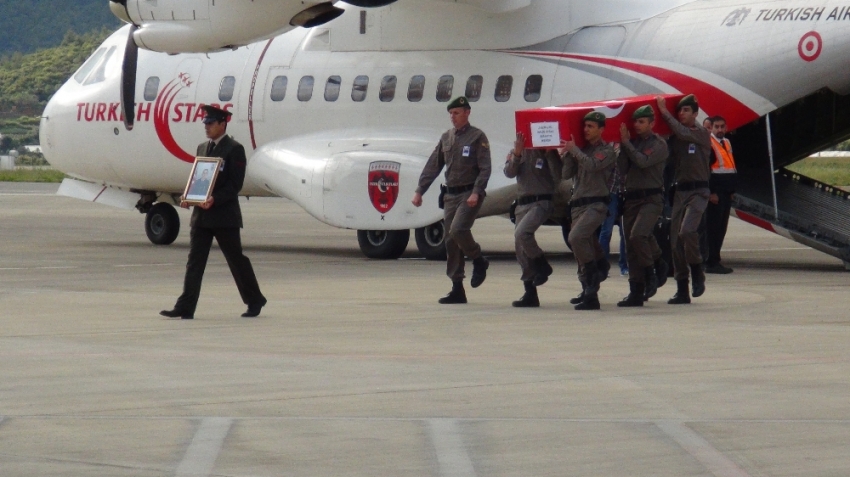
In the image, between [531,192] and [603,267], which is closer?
[531,192]

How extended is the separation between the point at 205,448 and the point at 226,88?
13.7 metres

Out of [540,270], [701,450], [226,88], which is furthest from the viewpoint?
[226,88]

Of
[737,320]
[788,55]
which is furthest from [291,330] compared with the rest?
[788,55]

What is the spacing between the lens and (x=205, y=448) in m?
6.33

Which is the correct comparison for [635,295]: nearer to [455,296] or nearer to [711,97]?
[455,296]

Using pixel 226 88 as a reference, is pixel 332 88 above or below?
above

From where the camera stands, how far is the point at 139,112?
20422mm

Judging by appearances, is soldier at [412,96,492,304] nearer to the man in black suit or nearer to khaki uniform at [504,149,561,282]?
khaki uniform at [504,149,561,282]

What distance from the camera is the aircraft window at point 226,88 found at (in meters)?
19.5

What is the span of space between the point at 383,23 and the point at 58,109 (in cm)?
597

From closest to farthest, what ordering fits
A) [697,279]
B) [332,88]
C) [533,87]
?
[697,279]
[533,87]
[332,88]

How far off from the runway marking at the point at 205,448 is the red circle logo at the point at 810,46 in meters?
9.98

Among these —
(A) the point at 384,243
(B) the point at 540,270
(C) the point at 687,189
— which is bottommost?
(A) the point at 384,243

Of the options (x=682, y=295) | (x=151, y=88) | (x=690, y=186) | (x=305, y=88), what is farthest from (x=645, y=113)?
(x=151, y=88)
